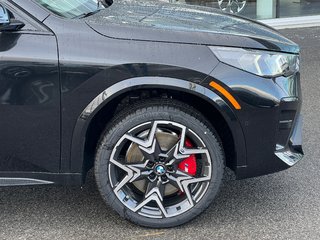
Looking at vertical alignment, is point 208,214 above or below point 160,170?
below

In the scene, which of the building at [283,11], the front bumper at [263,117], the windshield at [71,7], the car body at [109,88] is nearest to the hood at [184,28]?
the car body at [109,88]

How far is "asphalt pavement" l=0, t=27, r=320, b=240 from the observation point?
319cm

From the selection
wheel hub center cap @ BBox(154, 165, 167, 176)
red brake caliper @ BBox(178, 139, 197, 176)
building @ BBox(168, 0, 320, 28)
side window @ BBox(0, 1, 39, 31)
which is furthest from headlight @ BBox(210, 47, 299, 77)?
building @ BBox(168, 0, 320, 28)

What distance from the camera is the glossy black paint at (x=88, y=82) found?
113 inches

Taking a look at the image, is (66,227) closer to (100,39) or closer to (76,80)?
(76,80)

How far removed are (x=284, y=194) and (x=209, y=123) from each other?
1.02m

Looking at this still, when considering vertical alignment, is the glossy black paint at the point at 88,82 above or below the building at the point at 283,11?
above

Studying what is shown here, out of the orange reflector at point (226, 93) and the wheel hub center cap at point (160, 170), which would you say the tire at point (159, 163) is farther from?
the orange reflector at point (226, 93)

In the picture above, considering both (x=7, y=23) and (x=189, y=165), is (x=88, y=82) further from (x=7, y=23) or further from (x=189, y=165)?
(x=189, y=165)

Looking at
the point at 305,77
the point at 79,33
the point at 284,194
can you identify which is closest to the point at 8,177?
the point at 79,33

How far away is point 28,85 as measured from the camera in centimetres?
288

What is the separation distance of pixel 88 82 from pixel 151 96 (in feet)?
1.41

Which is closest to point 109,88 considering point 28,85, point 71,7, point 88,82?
point 88,82

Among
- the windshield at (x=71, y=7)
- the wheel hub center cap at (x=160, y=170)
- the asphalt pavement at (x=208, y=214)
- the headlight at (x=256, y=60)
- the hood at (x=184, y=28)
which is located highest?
the windshield at (x=71, y=7)
